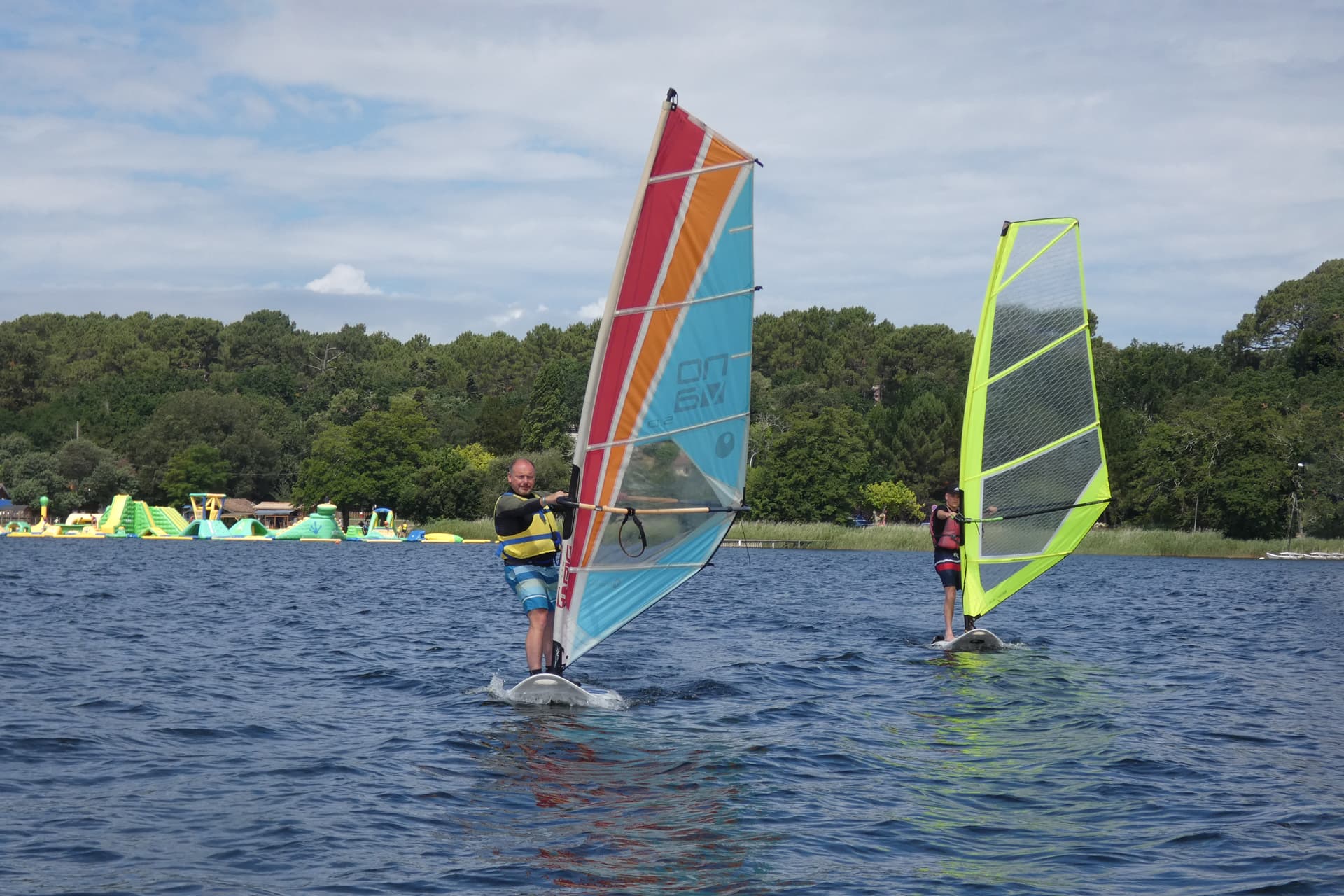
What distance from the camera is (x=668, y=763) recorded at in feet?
29.1

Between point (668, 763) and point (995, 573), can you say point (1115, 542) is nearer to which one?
point (995, 573)

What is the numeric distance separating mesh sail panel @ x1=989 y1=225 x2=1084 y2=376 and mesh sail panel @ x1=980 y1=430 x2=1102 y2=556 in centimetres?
136

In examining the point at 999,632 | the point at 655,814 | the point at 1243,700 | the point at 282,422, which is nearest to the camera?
the point at 655,814

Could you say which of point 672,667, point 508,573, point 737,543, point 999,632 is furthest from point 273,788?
point 737,543

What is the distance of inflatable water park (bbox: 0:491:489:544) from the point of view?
63531mm

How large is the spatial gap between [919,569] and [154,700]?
3545cm

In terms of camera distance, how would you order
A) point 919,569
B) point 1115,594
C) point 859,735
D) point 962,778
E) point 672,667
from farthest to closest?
point 919,569 → point 1115,594 → point 672,667 → point 859,735 → point 962,778

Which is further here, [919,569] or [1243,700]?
[919,569]

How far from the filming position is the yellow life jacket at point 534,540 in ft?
35.4

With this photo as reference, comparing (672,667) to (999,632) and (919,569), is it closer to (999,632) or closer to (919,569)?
(999,632)

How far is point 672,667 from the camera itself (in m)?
14.2

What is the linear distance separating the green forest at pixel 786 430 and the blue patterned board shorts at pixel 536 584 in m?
58.9

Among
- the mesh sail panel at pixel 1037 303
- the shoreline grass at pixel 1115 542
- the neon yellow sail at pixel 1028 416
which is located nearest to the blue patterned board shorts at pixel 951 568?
the neon yellow sail at pixel 1028 416

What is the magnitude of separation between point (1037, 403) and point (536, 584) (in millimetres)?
7775
